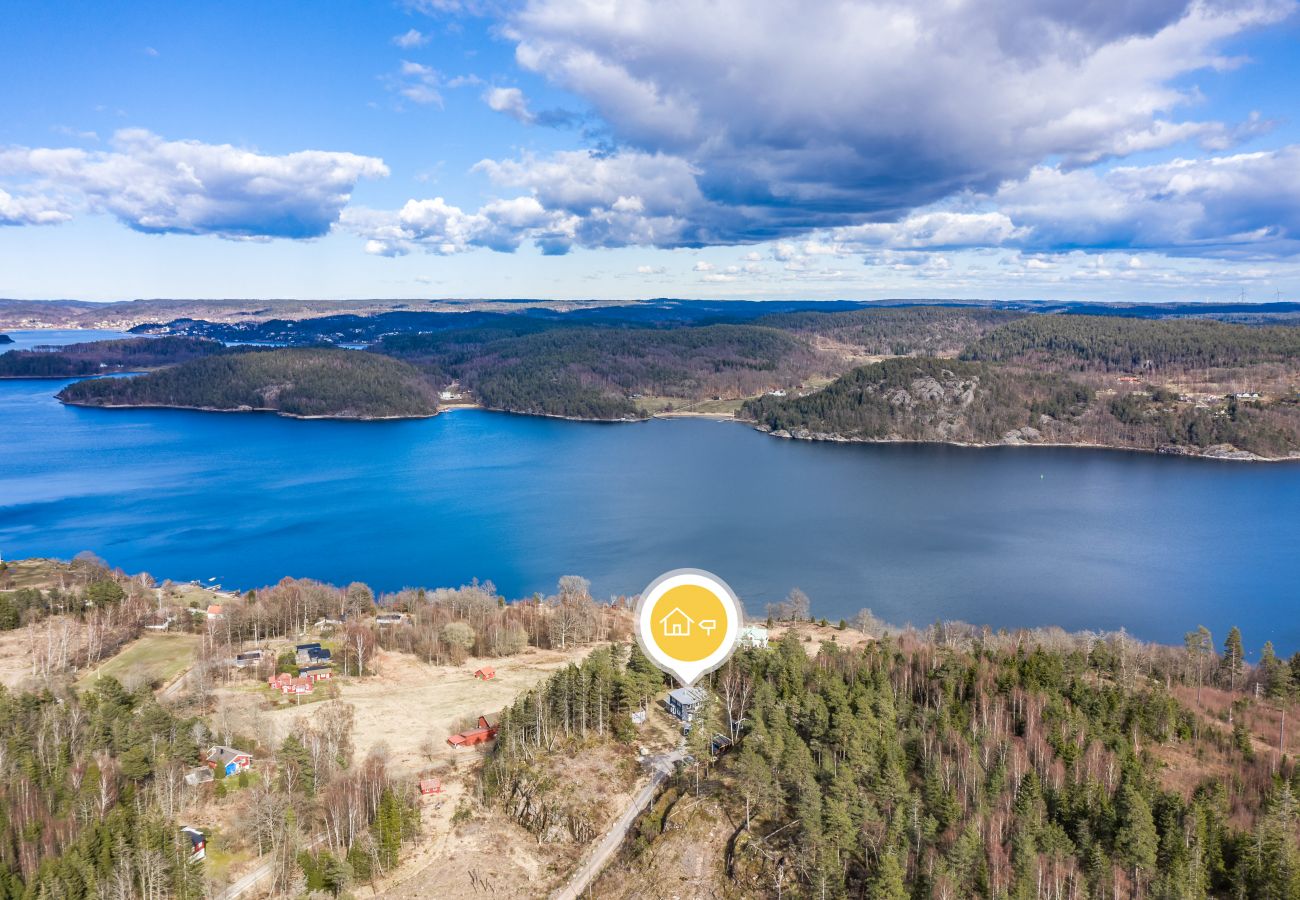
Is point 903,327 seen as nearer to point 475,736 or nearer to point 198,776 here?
point 475,736

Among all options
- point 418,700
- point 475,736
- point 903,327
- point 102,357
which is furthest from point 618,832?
point 903,327

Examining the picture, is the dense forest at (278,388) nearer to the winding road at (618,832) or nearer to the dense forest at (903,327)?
the winding road at (618,832)

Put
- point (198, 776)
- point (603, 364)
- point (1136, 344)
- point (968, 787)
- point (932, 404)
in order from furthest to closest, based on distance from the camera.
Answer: point (603, 364) < point (1136, 344) < point (932, 404) < point (198, 776) < point (968, 787)

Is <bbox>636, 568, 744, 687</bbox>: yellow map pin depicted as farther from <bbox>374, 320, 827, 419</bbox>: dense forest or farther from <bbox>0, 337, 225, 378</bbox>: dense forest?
<bbox>0, 337, 225, 378</bbox>: dense forest

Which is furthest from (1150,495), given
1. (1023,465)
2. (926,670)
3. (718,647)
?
(718,647)

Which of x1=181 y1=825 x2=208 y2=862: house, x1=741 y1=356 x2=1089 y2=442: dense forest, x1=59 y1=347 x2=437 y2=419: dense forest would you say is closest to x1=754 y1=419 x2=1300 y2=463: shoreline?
x1=741 y1=356 x2=1089 y2=442: dense forest

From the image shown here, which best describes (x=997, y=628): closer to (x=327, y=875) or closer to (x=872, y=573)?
(x=872, y=573)
